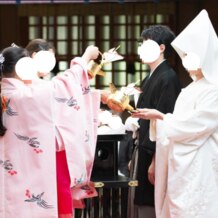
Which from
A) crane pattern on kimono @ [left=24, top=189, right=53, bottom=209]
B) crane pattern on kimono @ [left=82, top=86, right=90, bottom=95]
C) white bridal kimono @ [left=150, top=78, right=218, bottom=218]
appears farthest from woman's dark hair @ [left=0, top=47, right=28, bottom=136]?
white bridal kimono @ [left=150, top=78, right=218, bottom=218]

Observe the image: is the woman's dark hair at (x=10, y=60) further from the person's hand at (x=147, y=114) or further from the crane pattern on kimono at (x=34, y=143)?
the person's hand at (x=147, y=114)

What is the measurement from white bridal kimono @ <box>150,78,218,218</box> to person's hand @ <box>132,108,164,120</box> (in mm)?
93

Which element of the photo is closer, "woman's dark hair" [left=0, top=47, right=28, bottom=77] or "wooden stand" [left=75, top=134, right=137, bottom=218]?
"woman's dark hair" [left=0, top=47, right=28, bottom=77]

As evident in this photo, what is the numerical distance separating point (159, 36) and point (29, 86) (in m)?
1.77

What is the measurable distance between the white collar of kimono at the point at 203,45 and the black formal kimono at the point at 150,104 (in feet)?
1.72

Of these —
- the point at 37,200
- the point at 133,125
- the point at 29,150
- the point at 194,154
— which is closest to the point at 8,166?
the point at 29,150

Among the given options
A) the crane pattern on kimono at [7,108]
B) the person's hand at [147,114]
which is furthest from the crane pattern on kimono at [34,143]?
the person's hand at [147,114]

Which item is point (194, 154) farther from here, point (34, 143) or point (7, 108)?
point (7, 108)

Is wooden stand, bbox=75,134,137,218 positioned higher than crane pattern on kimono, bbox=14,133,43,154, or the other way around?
crane pattern on kimono, bbox=14,133,43,154

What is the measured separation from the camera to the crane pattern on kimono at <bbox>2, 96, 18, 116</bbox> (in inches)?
203

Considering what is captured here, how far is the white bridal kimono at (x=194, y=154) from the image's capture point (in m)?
5.88

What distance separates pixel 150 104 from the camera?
6500 millimetres

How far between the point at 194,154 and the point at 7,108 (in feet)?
5.24

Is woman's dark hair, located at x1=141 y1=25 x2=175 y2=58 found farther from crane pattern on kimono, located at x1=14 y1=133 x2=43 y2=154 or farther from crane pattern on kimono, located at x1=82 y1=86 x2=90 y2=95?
crane pattern on kimono, located at x1=14 y1=133 x2=43 y2=154
